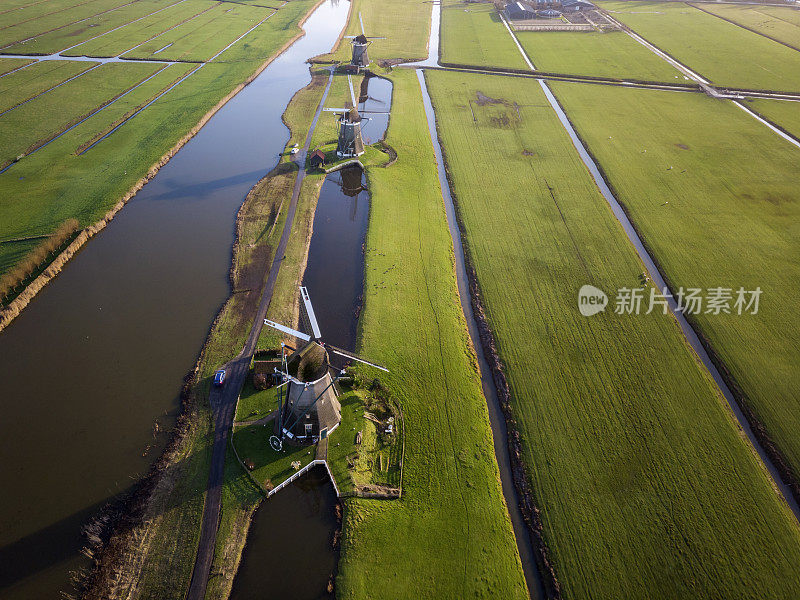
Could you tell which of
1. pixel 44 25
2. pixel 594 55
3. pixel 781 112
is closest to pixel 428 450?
pixel 781 112

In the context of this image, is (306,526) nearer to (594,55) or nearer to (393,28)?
(594,55)

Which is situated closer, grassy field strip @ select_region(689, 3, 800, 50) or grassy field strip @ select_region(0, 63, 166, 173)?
grassy field strip @ select_region(0, 63, 166, 173)

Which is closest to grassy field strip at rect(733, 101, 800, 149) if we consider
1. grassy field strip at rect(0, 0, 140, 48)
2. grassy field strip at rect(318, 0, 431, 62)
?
grassy field strip at rect(318, 0, 431, 62)

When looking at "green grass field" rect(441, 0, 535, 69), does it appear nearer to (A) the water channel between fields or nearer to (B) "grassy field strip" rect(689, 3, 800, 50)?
(B) "grassy field strip" rect(689, 3, 800, 50)

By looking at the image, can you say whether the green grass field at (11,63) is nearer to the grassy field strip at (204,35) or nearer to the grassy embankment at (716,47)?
the grassy field strip at (204,35)

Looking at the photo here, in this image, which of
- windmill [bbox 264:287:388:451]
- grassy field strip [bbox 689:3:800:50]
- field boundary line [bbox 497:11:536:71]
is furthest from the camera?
grassy field strip [bbox 689:3:800:50]

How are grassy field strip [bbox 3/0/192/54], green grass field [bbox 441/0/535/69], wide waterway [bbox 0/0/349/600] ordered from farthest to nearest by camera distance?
1. green grass field [bbox 441/0/535/69]
2. grassy field strip [bbox 3/0/192/54]
3. wide waterway [bbox 0/0/349/600]
